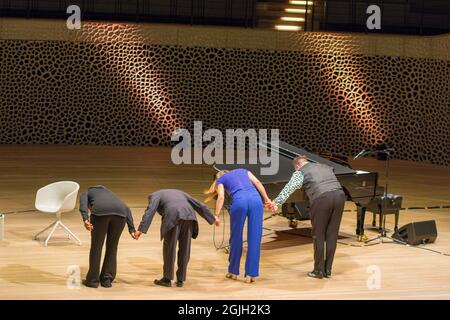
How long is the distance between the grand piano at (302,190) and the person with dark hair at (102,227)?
180 centimetres

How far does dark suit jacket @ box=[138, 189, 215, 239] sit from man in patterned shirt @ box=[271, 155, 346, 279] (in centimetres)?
91

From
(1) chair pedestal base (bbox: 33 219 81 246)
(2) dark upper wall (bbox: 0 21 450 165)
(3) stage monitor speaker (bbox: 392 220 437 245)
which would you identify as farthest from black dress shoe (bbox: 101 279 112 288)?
(2) dark upper wall (bbox: 0 21 450 165)

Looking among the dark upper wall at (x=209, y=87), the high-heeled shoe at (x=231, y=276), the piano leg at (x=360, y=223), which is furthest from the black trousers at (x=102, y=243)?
the dark upper wall at (x=209, y=87)

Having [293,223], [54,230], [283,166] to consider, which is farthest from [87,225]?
[293,223]

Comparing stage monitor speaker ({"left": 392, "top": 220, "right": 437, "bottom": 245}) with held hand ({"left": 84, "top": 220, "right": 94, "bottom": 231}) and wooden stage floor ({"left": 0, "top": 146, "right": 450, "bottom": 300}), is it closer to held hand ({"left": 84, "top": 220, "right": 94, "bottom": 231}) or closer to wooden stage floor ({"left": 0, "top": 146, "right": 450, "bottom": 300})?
wooden stage floor ({"left": 0, "top": 146, "right": 450, "bottom": 300})

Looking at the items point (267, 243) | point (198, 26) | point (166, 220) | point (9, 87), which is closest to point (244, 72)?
point (198, 26)

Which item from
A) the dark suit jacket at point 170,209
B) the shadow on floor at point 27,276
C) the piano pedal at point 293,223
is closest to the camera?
the dark suit jacket at point 170,209

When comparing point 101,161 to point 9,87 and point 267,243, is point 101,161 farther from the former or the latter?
point 267,243

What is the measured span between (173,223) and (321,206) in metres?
1.54

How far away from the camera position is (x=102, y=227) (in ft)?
26.9

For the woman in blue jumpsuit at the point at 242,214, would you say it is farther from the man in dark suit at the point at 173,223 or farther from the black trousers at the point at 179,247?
the black trousers at the point at 179,247

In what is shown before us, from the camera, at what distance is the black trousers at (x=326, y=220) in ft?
28.8

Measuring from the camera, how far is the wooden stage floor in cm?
828

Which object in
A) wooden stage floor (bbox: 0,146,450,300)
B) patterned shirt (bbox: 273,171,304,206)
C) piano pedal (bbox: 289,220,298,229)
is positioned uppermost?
patterned shirt (bbox: 273,171,304,206)
